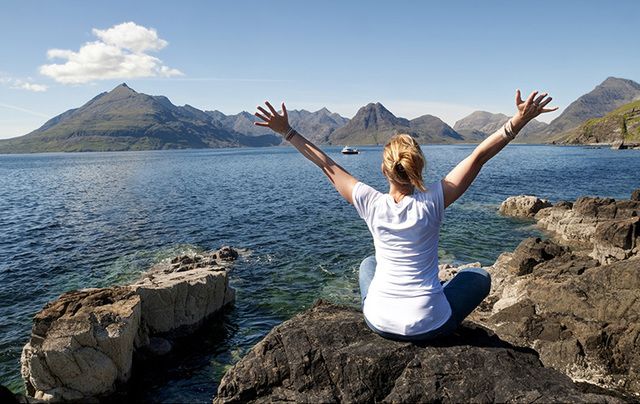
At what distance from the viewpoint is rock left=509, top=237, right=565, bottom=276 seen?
2161cm

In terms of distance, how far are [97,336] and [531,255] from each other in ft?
65.9

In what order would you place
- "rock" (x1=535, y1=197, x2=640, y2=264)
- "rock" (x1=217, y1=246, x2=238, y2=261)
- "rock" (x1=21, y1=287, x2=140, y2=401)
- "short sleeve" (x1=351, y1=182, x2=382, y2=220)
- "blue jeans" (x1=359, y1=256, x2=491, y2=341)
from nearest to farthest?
"short sleeve" (x1=351, y1=182, x2=382, y2=220)
"blue jeans" (x1=359, y1=256, x2=491, y2=341)
"rock" (x1=21, y1=287, x2=140, y2=401)
"rock" (x1=535, y1=197, x2=640, y2=264)
"rock" (x1=217, y1=246, x2=238, y2=261)

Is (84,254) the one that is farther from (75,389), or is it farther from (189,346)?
(75,389)

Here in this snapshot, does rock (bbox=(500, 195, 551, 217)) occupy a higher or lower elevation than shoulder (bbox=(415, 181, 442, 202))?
lower

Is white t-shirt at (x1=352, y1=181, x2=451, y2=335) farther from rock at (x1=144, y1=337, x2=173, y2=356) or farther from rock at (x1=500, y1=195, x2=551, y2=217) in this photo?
rock at (x1=500, y1=195, x2=551, y2=217)

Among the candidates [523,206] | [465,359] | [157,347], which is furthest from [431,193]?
[523,206]

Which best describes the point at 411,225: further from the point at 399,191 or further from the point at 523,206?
the point at 523,206

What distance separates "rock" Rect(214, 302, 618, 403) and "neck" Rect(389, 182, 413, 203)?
2.25 metres

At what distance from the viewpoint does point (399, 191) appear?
229 inches

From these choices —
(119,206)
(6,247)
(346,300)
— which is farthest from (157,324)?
(119,206)

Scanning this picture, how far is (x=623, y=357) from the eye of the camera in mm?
12047

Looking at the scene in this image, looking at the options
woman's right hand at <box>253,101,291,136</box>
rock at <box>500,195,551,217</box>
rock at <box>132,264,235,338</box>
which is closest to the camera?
woman's right hand at <box>253,101,291,136</box>

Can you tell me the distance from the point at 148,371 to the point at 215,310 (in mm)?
5091

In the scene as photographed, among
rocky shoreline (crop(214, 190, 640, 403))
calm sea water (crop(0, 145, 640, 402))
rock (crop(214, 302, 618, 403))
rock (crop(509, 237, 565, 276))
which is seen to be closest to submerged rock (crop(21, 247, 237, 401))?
calm sea water (crop(0, 145, 640, 402))
